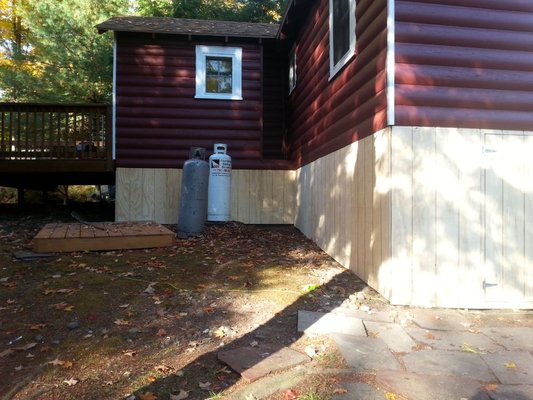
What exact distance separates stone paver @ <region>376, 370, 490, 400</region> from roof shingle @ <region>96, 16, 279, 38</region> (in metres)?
8.74

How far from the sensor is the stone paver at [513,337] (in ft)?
12.1

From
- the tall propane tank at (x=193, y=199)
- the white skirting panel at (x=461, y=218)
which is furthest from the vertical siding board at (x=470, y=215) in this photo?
the tall propane tank at (x=193, y=199)

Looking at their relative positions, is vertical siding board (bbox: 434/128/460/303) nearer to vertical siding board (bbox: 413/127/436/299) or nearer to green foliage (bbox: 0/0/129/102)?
vertical siding board (bbox: 413/127/436/299)

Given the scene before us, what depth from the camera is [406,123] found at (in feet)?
15.2

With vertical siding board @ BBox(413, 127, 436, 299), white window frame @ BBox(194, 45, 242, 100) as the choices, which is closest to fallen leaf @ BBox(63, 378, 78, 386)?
vertical siding board @ BBox(413, 127, 436, 299)

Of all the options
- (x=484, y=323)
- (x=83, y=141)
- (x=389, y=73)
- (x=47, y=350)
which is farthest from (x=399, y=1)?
(x=83, y=141)

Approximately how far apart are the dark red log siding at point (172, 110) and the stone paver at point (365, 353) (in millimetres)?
7017

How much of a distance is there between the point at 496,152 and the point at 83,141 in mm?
8477

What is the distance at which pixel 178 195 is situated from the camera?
1000 cm

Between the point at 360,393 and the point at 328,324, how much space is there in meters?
1.21

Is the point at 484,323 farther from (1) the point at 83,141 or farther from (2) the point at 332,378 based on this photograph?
(1) the point at 83,141

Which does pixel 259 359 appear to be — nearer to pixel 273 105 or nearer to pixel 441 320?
pixel 441 320

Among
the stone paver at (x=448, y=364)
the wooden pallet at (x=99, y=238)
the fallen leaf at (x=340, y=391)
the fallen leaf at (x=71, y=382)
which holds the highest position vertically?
the wooden pallet at (x=99, y=238)

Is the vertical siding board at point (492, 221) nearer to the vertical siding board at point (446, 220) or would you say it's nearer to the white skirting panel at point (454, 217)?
the white skirting panel at point (454, 217)
